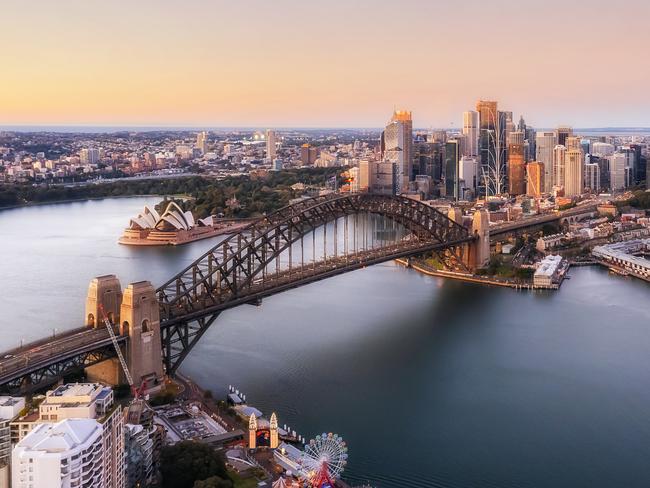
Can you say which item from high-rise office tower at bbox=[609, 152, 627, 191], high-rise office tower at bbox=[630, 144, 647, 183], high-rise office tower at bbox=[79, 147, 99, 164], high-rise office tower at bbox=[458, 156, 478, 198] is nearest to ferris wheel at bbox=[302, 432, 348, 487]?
high-rise office tower at bbox=[458, 156, 478, 198]

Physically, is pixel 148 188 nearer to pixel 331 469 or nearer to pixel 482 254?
pixel 482 254

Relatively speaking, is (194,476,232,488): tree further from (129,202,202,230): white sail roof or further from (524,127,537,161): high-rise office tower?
(524,127,537,161): high-rise office tower

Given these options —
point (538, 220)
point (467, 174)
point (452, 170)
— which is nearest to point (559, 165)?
point (467, 174)

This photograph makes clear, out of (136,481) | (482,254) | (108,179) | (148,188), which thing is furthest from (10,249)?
(108,179)

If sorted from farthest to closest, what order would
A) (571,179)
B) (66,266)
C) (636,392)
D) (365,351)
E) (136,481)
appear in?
(571,179) < (66,266) < (365,351) < (636,392) < (136,481)

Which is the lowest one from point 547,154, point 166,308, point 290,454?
point 290,454

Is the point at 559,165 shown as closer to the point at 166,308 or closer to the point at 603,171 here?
the point at 603,171
